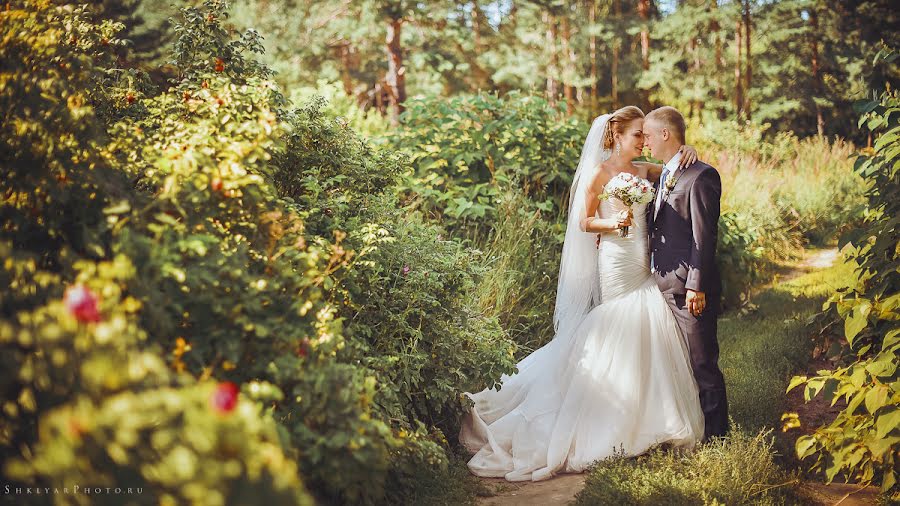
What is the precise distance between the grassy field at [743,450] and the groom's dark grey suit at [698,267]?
0.27 m

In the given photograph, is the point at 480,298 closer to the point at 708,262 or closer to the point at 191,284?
the point at 708,262

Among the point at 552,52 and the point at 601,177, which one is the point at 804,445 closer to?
the point at 601,177

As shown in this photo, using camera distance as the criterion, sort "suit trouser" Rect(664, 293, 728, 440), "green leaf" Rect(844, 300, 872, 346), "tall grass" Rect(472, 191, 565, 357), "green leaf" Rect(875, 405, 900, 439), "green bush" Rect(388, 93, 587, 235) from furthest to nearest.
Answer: "green bush" Rect(388, 93, 587, 235) < "tall grass" Rect(472, 191, 565, 357) < "suit trouser" Rect(664, 293, 728, 440) < "green leaf" Rect(844, 300, 872, 346) < "green leaf" Rect(875, 405, 900, 439)

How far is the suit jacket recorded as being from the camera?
4.14 meters

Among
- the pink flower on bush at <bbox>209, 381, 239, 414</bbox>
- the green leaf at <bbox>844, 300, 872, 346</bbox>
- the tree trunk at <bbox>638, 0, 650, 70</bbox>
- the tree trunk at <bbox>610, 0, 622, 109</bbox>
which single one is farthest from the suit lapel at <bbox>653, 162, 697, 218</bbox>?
the tree trunk at <bbox>610, 0, 622, 109</bbox>

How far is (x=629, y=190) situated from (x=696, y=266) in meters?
0.63

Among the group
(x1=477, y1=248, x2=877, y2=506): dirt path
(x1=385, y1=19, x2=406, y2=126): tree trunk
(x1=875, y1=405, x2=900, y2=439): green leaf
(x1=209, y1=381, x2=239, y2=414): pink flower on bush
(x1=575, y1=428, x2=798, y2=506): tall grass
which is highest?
(x1=385, y1=19, x2=406, y2=126): tree trunk

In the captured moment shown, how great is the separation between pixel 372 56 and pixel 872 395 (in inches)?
760

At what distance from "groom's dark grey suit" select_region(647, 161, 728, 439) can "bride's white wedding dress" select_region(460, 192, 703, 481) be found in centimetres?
9

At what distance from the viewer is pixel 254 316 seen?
2348 mm

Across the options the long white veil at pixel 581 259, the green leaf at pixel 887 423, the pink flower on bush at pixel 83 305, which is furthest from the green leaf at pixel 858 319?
the pink flower on bush at pixel 83 305

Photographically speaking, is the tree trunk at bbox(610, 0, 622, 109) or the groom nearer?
the groom

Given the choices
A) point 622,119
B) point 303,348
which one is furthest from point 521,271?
point 303,348

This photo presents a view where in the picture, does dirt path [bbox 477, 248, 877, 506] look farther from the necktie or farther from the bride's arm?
the necktie
